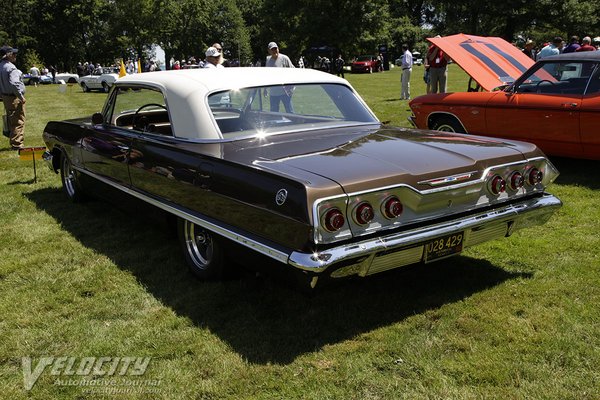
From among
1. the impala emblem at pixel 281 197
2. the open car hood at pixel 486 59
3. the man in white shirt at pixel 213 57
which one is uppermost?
the man in white shirt at pixel 213 57

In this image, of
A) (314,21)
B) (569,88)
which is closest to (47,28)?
(314,21)

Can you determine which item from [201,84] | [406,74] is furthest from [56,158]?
[406,74]

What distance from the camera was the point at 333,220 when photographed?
2.87 m

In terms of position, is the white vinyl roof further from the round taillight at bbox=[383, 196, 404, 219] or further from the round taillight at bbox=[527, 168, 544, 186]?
the round taillight at bbox=[527, 168, 544, 186]

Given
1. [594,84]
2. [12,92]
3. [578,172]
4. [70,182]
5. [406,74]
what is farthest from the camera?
[406,74]

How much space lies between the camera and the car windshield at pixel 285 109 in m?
4.02

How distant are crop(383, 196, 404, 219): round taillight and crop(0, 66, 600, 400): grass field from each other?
456 millimetres

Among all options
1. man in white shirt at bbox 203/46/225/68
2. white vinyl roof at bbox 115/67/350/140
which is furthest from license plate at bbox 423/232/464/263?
man in white shirt at bbox 203/46/225/68

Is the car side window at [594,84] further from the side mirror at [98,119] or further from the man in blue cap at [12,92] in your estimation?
the man in blue cap at [12,92]

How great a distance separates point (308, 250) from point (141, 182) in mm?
2061

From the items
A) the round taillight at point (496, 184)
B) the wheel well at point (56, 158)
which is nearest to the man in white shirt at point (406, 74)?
the wheel well at point (56, 158)

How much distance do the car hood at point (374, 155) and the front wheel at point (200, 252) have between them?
27.8 inches

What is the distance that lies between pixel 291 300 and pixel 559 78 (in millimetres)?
4779

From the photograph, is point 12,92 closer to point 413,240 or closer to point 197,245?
point 197,245
